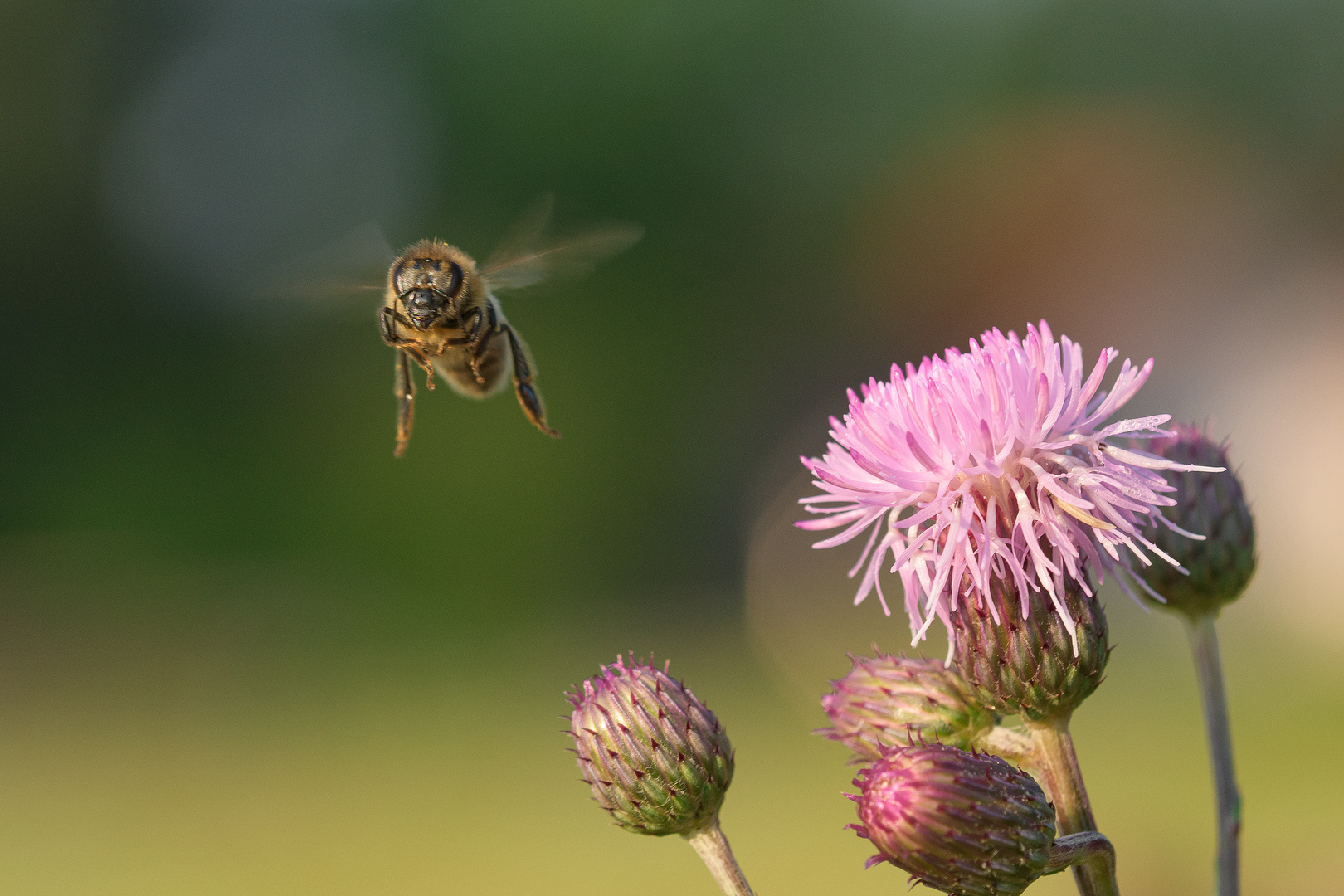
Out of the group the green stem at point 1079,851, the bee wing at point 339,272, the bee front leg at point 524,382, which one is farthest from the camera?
the bee wing at point 339,272

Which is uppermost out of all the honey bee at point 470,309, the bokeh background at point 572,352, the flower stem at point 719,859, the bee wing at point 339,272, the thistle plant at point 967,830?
the bokeh background at point 572,352

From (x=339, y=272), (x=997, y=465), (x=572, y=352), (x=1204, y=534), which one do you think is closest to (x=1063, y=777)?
(x=997, y=465)

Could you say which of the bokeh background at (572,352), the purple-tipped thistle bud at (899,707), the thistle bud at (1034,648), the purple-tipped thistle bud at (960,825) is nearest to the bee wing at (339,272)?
the purple-tipped thistle bud at (899,707)

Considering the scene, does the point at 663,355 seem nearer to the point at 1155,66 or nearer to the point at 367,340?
the point at 367,340

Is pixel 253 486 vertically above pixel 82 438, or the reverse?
pixel 82 438

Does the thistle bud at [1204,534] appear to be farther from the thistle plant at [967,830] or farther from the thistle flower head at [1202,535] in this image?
the thistle plant at [967,830]

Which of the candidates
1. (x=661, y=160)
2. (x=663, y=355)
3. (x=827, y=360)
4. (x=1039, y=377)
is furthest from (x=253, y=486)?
(x=1039, y=377)

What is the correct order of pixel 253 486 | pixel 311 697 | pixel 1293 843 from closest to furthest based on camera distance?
pixel 1293 843 → pixel 311 697 → pixel 253 486
